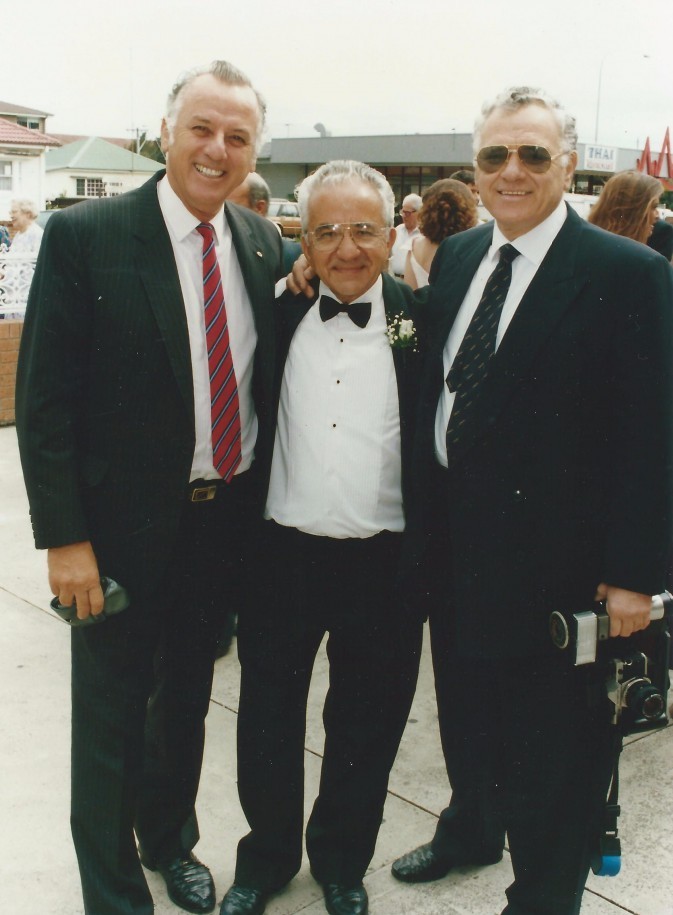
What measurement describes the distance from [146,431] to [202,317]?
1.06 feet

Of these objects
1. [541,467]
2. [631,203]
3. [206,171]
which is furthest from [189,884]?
[631,203]

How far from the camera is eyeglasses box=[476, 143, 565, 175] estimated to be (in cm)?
211

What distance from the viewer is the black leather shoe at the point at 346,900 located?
2479 mm

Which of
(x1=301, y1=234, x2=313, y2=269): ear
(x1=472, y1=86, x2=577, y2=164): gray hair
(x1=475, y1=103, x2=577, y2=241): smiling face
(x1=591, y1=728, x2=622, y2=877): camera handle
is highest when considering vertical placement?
(x1=472, y1=86, x2=577, y2=164): gray hair

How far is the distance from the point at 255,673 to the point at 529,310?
1.20 metres

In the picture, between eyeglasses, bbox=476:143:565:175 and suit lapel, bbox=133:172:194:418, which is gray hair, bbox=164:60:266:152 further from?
eyeglasses, bbox=476:143:565:175

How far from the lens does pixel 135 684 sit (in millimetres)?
2346

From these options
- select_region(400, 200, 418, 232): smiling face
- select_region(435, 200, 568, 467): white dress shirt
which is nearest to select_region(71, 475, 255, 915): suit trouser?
select_region(435, 200, 568, 467): white dress shirt

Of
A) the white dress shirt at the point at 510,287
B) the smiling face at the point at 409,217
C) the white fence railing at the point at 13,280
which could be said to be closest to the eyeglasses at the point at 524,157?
the white dress shirt at the point at 510,287

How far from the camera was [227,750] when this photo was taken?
3.31 meters

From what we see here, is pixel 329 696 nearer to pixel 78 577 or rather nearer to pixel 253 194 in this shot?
pixel 78 577

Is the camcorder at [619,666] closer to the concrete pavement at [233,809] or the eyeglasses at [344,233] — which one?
the concrete pavement at [233,809]

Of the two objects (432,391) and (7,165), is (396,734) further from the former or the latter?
(7,165)

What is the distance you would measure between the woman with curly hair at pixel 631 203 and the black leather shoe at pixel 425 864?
239 cm
